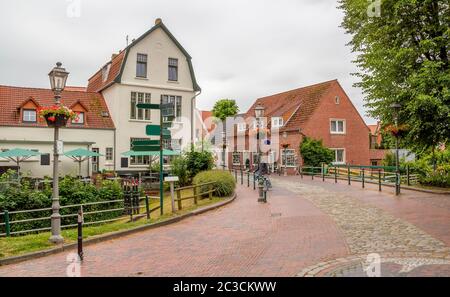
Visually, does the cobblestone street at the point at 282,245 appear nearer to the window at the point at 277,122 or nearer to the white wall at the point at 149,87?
the white wall at the point at 149,87

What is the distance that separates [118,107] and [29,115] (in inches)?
236

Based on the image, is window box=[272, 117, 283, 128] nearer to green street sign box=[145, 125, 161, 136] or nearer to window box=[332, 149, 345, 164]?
window box=[332, 149, 345, 164]

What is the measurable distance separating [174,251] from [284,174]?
28651 millimetres

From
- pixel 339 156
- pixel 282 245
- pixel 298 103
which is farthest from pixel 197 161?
pixel 298 103

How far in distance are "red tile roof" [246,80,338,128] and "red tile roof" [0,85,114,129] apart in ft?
59.2

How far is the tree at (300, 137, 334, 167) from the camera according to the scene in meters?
36.9

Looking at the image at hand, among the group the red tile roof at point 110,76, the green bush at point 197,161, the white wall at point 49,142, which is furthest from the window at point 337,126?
the white wall at point 49,142

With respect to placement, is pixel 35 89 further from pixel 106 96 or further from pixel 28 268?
pixel 28 268

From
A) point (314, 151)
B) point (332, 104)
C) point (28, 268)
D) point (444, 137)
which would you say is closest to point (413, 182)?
point (444, 137)

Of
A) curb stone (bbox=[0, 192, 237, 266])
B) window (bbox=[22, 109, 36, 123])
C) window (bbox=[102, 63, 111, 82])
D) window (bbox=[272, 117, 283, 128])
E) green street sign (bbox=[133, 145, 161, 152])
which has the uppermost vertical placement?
window (bbox=[102, 63, 111, 82])

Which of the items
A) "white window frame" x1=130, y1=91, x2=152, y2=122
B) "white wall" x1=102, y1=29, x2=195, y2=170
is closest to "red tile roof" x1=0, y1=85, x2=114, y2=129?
"white wall" x1=102, y1=29, x2=195, y2=170

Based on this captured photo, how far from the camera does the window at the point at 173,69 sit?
107 ft

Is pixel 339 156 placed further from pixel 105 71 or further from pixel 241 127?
pixel 105 71
